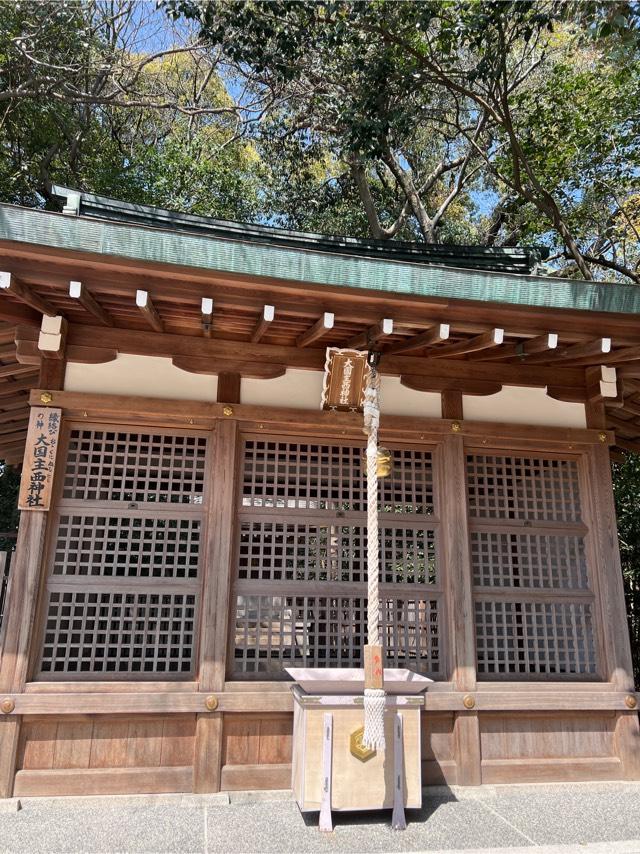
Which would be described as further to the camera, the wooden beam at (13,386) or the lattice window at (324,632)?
the wooden beam at (13,386)

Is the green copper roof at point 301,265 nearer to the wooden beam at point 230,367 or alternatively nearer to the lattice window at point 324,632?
the wooden beam at point 230,367

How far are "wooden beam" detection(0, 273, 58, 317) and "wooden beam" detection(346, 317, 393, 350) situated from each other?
2.23 meters

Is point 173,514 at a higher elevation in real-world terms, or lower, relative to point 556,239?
lower

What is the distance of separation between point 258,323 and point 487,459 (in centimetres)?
238

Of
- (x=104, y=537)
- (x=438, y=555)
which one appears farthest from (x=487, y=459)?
(x=104, y=537)

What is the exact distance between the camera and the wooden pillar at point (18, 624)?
3822 millimetres

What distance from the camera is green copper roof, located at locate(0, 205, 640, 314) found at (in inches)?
139

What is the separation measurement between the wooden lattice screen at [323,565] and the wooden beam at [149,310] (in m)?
1.16

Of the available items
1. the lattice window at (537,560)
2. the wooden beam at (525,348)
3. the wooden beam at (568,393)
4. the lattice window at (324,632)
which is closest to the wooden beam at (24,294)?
the lattice window at (324,632)

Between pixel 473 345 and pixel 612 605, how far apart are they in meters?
2.46

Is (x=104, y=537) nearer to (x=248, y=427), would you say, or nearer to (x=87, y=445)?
(x=87, y=445)

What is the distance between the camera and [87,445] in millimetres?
4625

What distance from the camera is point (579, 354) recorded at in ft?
14.9

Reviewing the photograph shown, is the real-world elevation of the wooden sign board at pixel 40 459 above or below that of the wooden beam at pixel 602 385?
below
